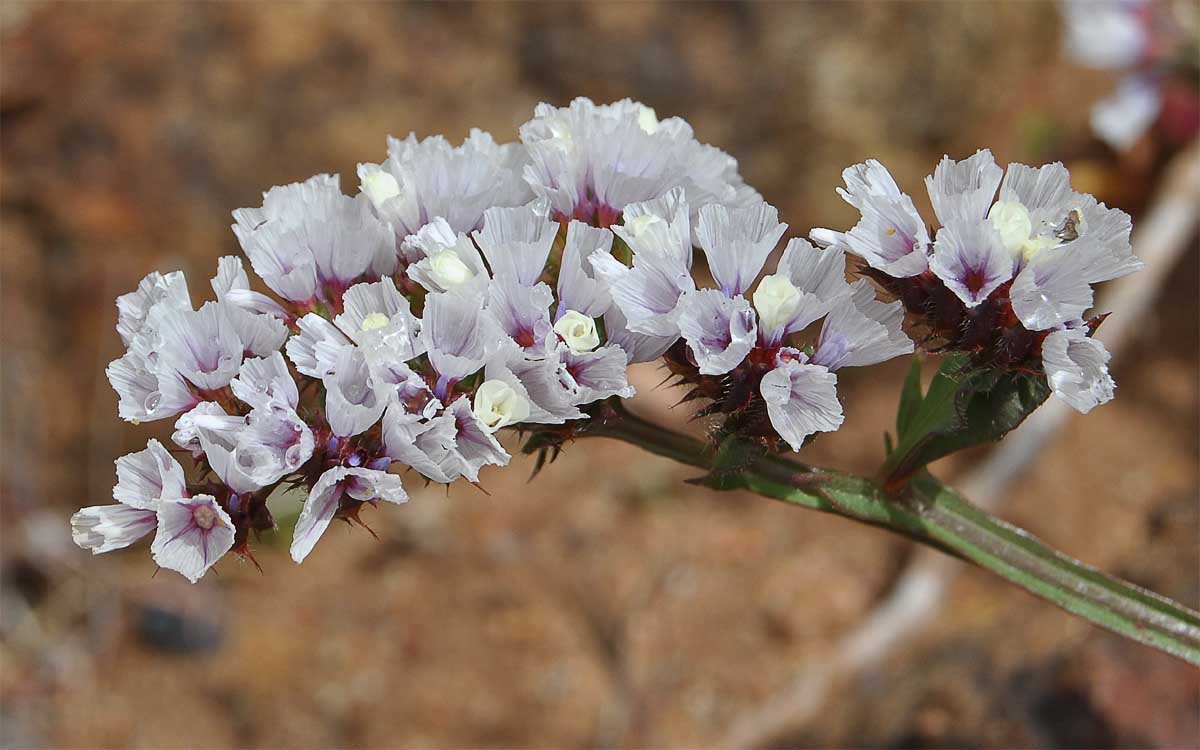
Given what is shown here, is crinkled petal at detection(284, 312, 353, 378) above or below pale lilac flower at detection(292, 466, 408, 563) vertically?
above

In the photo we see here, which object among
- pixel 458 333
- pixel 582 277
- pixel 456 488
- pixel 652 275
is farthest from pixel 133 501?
pixel 456 488

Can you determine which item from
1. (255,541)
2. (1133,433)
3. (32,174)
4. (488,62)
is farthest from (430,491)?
(255,541)

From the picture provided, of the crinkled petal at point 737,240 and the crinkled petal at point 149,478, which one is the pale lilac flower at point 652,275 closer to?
the crinkled petal at point 737,240

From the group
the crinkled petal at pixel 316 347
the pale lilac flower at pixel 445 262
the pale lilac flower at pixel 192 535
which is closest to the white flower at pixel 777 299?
the pale lilac flower at pixel 445 262

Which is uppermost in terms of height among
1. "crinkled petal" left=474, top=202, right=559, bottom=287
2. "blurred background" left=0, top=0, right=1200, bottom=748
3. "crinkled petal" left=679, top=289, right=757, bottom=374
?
"crinkled petal" left=474, top=202, right=559, bottom=287

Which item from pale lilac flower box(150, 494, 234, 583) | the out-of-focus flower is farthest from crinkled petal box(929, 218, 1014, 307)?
the out-of-focus flower

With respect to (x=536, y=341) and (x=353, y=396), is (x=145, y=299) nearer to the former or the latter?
(x=353, y=396)

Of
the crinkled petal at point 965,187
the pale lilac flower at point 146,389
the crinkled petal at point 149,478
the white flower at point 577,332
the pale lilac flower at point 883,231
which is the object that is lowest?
the crinkled petal at point 149,478

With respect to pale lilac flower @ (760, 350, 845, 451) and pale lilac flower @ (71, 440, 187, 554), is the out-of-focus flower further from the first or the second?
pale lilac flower @ (71, 440, 187, 554)
